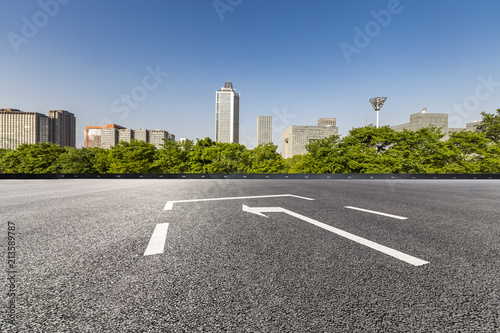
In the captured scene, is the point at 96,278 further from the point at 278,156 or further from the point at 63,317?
the point at 278,156

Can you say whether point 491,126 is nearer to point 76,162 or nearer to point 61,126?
point 76,162

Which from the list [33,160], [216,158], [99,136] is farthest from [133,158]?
[99,136]

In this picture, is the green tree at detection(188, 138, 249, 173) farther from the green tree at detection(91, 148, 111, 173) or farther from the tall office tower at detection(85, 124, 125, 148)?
the tall office tower at detection(85, 124, 125, 148)

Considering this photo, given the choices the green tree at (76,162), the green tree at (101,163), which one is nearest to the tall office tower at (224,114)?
the green tree at (101,163)

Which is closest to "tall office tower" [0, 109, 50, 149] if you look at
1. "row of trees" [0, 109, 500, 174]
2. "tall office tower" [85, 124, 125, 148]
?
"tall office tower" [85, 124, 125, 148]

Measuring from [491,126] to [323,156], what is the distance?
1194 inches

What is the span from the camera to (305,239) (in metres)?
3.19

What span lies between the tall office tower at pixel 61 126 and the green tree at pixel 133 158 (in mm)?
123392

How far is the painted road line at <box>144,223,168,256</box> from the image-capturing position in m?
2.72

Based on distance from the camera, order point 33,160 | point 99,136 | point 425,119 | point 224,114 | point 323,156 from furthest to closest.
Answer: point 224,114 < point 99,136 < point 425,119 < point 33,160 < point 323,156

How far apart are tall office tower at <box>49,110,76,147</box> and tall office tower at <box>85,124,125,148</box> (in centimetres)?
1902

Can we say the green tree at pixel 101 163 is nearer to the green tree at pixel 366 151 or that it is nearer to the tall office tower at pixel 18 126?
the green tree at pixel 366 151

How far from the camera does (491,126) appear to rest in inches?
1694

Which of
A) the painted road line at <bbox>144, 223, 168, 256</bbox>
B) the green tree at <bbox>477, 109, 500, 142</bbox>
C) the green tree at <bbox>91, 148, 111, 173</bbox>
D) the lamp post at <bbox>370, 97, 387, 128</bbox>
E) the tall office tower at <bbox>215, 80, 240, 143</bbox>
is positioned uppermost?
the tall office tower at <bbox>215, 80, 240, 143</bbox>
